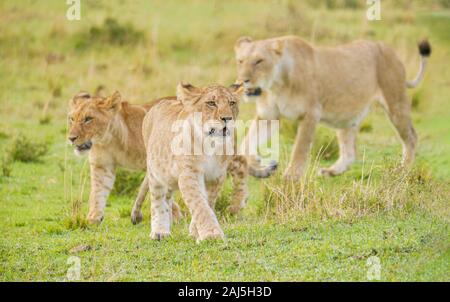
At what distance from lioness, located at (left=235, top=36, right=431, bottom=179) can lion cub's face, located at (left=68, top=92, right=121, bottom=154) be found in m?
1.92

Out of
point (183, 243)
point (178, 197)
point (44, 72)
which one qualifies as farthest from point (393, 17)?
point (183, 243)

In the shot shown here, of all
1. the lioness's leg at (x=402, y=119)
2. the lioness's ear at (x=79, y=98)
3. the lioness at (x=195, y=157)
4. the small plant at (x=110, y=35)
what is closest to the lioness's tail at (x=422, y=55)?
the lioness's leg at (x=402, y=119)

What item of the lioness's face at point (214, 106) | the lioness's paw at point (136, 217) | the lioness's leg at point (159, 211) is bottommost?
the lioness's paw at point (136, 217)

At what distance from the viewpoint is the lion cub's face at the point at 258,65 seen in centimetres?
1030

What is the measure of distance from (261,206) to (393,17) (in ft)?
45.1

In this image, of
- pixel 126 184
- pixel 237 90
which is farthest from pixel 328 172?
pixel 237 90

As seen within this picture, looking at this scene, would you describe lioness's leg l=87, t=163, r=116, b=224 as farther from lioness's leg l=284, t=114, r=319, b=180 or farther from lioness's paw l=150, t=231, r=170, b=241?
lioness's leg l=284, t=114, r=319, b=180

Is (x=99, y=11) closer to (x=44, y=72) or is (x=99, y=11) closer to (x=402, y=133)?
(x=44, y=72)

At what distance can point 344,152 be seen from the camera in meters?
11.2

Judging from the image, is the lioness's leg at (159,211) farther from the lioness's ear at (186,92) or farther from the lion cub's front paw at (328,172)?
the lion cub's front paw at (328,172)

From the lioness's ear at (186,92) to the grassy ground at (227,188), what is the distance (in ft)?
3.29

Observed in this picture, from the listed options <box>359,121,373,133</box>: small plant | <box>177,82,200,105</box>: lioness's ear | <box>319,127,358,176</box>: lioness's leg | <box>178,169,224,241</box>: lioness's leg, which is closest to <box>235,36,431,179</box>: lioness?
<box>319,127,358,176</box>: lioness's leg

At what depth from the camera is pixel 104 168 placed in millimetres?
8742

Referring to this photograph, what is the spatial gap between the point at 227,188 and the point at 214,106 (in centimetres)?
263
